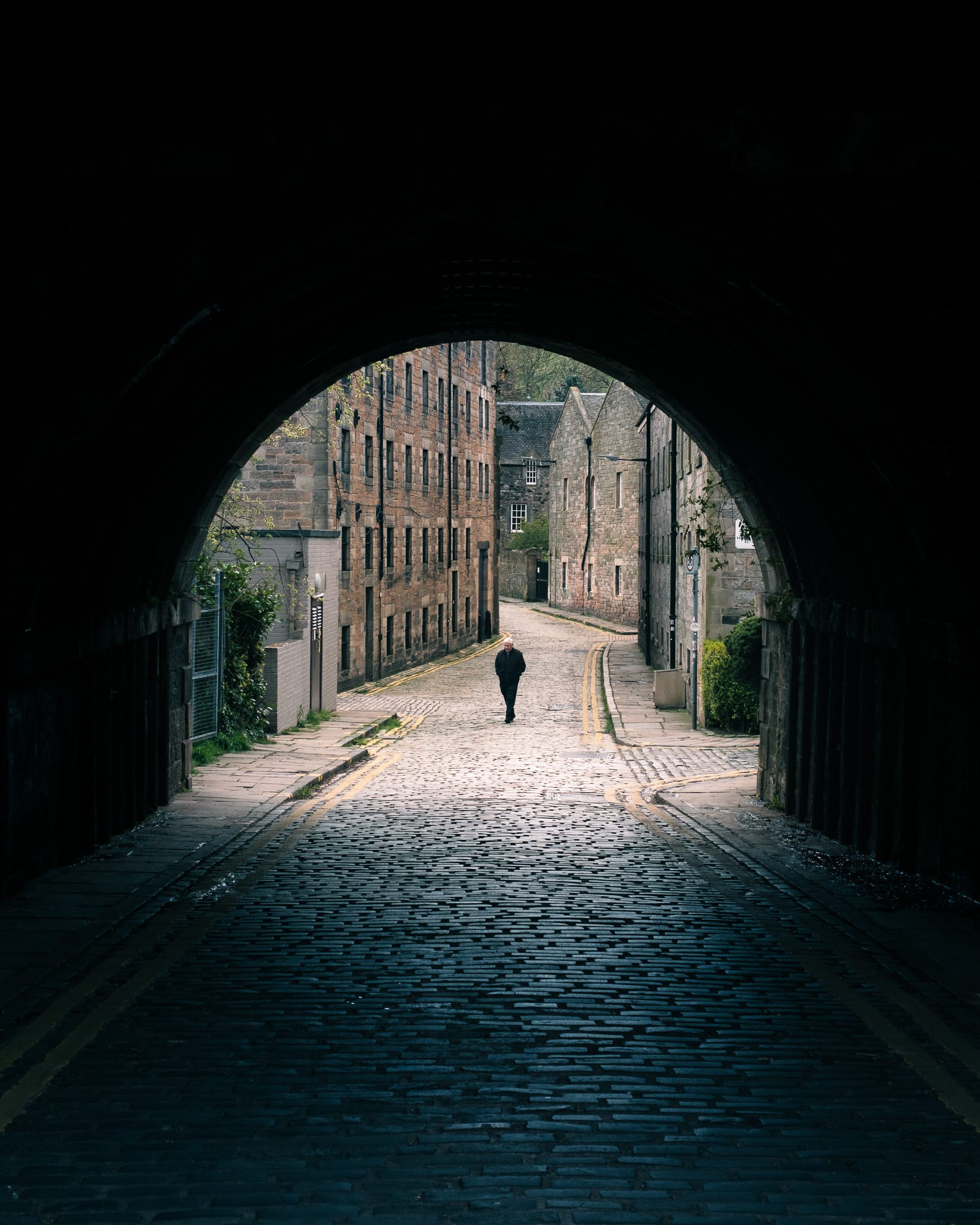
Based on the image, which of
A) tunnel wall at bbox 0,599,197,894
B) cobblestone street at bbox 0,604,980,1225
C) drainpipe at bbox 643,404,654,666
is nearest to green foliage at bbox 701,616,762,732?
tunnel wall at bbox 0,599,197,894

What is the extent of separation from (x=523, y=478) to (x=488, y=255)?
241 ft

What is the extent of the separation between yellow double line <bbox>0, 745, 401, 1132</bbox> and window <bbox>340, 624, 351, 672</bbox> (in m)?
21.0

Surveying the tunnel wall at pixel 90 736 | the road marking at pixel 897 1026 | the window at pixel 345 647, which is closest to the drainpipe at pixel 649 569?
the window at pixel 345 647

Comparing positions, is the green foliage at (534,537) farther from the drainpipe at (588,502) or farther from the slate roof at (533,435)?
the drainpipe at (588,502)

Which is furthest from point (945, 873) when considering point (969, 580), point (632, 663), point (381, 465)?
point (632, 663)

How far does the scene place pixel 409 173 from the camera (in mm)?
8664

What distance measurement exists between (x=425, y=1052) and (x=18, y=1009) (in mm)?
2192

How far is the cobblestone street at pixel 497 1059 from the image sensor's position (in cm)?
481

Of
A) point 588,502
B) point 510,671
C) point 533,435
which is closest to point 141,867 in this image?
point 510,671

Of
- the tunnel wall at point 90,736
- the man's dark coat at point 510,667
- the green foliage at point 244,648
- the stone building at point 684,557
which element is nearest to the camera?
the tunnel wall at point 90,736

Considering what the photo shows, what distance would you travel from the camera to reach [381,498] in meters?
38.2

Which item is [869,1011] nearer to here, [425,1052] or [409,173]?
[425,1052]

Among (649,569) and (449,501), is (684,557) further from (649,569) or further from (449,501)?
(449,501)

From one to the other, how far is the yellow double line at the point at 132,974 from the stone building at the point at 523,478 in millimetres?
69303
